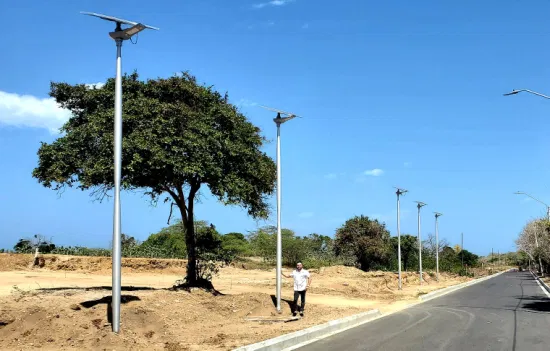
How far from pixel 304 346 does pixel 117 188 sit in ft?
17.8

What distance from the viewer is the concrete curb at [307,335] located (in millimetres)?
10922

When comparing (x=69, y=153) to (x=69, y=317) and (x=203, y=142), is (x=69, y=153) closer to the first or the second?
(x=203, y=142)

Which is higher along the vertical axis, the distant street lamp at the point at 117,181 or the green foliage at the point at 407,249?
the distant street lamp at the point at 117,181

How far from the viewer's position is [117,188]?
11.0 meters

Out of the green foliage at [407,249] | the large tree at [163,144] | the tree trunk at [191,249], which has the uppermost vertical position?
the large tree at [163,144]

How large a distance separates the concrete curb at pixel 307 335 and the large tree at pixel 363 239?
35.0 metres

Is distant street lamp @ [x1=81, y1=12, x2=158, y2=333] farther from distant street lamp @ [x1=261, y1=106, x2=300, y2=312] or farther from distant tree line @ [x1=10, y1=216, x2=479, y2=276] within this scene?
distant tree line @ [x1=10, y1=216, x2=479, y2=276]

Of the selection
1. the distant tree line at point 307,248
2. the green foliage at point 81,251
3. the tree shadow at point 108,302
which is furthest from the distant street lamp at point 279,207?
the green foliage at point 81,251

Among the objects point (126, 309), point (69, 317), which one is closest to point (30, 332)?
point (69, 317)

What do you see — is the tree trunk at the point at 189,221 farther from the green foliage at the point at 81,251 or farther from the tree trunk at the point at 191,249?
the green foliage at the point at 81,251

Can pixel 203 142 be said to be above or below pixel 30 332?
above

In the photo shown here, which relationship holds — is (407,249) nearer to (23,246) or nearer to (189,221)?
(23,246)

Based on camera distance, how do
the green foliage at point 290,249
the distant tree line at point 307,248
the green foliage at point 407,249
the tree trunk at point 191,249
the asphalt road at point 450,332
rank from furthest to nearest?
the green foliage at point 407,249, the green foliage at point 290,249, the distant tree line at point 307,248, the tree trunk at point 191,249, the asphalt road at point 450,332

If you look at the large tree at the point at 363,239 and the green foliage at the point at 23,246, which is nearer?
the green foliage at the point at 23,246
